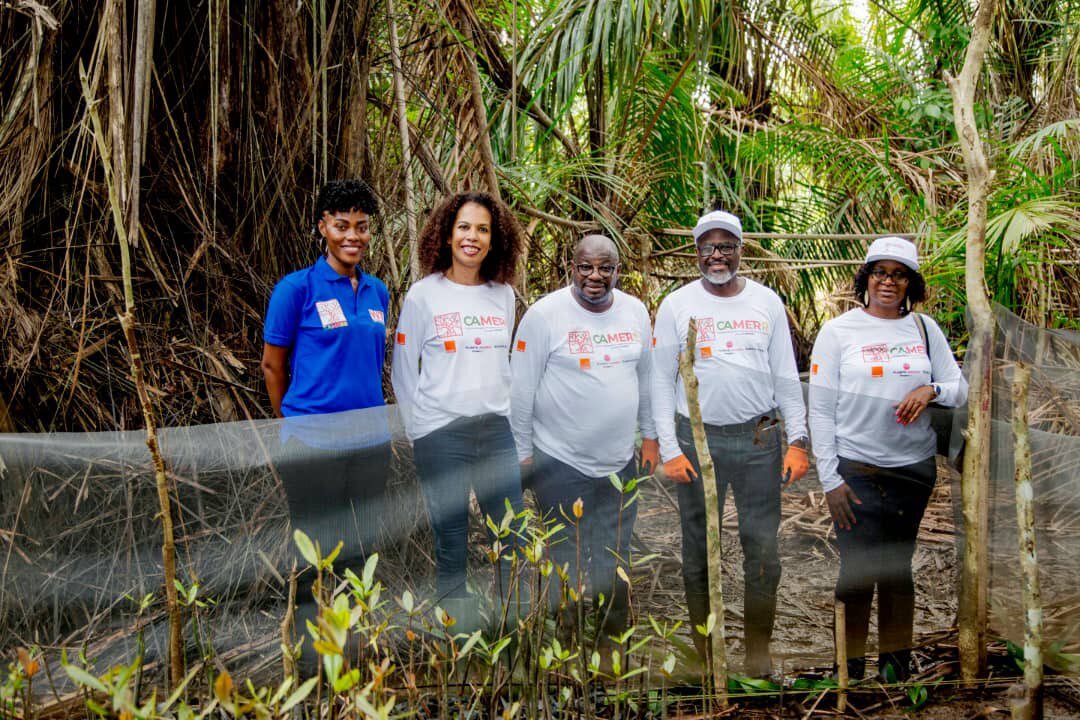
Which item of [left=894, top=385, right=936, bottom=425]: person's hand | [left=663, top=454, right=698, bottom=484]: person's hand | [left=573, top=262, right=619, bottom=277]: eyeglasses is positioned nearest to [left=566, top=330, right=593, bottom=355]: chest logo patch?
[left=573, top=262, right=619, bottom=277]: eyeglasses

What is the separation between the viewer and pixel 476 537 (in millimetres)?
3049

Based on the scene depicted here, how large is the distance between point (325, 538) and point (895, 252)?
1.97 meters

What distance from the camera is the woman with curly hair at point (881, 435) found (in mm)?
Answer: 2805

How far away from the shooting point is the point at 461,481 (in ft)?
9.03

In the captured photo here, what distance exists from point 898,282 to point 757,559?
1.00 m

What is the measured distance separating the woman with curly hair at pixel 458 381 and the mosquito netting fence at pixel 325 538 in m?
0.06

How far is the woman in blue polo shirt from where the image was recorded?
2.58 metres

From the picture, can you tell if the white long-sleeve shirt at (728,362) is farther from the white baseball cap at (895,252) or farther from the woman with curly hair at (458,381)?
the woman with curly hair at (458,381)

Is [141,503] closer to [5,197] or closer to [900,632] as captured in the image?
[5,197]

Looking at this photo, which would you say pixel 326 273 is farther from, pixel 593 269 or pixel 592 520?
pixel 592 520

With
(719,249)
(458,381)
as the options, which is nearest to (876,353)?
(719,249)

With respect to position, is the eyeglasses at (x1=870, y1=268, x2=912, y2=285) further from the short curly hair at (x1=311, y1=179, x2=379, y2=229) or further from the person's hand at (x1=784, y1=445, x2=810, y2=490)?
the short curly hair at (x1=311, y1=179, x2=379, y2=229)

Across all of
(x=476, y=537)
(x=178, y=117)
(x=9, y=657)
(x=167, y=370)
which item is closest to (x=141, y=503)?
(x=9, y=657)

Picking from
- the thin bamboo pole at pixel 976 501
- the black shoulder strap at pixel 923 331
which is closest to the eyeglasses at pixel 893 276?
the black shoulder strap at pixel 923 331
